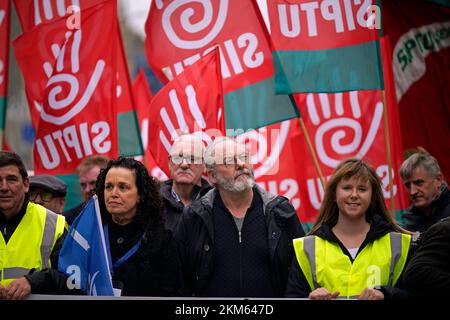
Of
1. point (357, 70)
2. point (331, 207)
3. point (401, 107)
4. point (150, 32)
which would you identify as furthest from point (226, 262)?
point (401, 107)

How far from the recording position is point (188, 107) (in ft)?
28.5

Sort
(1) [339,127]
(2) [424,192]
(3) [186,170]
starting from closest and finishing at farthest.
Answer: (3) [186,170], (2) [424,192], (1) [339,127]

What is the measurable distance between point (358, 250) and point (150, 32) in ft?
14.8

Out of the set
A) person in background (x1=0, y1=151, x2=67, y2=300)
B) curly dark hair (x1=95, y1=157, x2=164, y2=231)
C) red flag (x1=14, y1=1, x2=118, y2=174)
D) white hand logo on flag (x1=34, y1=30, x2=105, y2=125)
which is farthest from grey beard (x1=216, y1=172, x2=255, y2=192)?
white hand logo on flag (x1=34, y1=30, x2=105, y2=125)

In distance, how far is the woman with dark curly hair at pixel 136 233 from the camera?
5.73 metres

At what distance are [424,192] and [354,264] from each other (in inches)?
80.6

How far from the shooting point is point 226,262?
6082mm

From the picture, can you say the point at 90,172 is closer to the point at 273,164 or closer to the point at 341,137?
the point at 273,164

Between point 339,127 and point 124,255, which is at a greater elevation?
point 339,127

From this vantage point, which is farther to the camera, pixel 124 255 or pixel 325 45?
pixel 325 45

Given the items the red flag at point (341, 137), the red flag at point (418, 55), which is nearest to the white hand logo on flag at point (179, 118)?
the red flag at point (341, 137)

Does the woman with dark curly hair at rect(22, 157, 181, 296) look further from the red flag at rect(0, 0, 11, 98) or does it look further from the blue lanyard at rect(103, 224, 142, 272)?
the red flag at rect(0, 0, 11, 98)

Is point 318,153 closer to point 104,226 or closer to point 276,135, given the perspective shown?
point 276,135

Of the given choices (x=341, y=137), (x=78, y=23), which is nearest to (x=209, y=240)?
(x=341, y=137)
